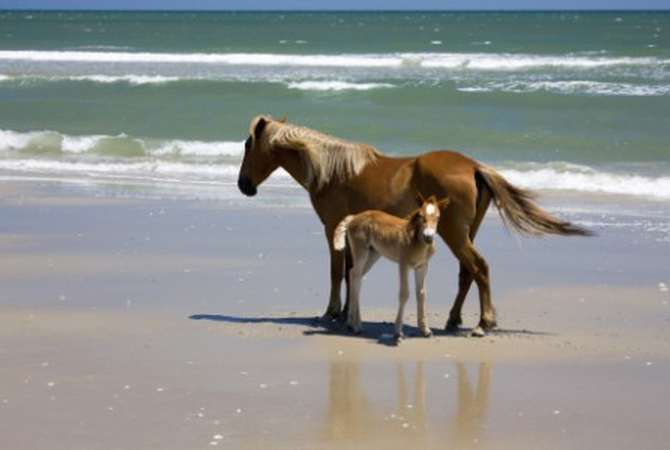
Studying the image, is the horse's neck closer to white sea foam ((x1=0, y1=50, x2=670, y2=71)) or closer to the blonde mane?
the blonde mane

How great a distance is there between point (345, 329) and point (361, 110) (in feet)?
52.6

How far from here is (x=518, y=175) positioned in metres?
16.0

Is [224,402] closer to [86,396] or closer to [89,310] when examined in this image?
[86,396]

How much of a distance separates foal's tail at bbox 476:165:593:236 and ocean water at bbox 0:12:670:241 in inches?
133

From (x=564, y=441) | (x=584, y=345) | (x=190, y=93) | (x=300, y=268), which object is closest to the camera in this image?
(x=564, y=441)

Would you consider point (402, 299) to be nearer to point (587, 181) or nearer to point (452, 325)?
point (452, 325)

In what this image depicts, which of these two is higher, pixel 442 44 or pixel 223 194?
pixel 442 44

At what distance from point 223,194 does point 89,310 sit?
587 cm

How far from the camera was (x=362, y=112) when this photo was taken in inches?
938

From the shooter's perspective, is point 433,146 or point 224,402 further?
point 433,146

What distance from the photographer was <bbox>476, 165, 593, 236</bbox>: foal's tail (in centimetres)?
821

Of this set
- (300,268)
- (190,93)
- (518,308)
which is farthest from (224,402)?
(190,93)

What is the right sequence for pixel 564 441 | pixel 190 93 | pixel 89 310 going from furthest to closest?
pixel 190 93
pixel 89 310
pixel 564 441

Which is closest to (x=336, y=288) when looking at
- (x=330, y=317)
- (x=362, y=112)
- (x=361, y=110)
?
(x=330, y=317)
